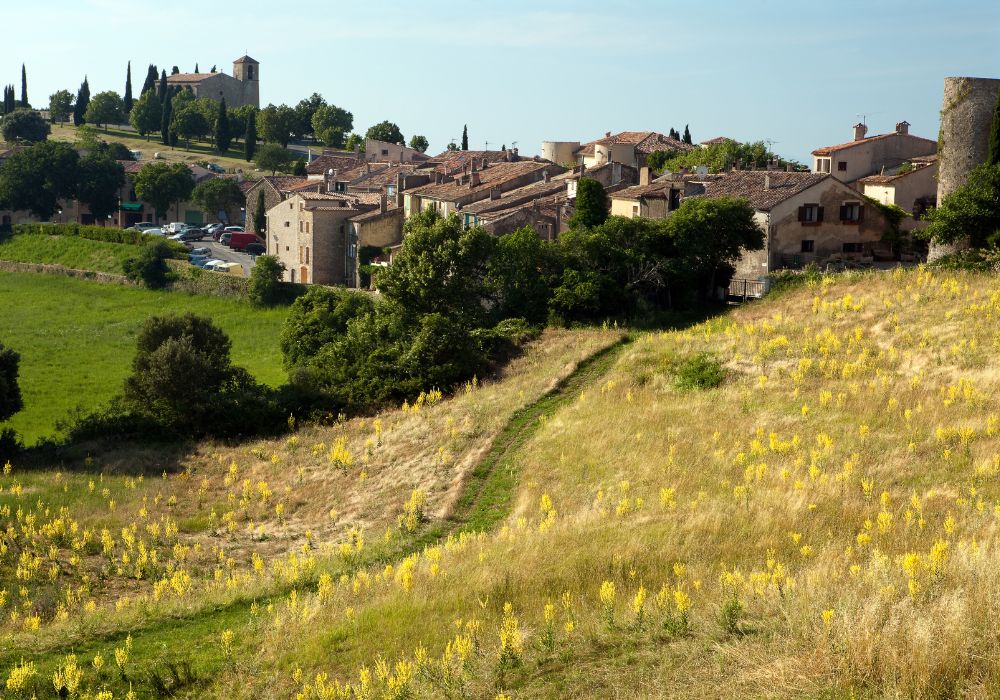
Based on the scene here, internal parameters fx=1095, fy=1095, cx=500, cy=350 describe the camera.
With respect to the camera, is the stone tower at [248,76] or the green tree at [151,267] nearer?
the green tree at [151,267]

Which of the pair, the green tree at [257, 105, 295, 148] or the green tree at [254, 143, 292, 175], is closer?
the green tree at [254, 143, 292, 175]

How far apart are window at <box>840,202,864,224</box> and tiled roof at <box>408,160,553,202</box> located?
26832mm

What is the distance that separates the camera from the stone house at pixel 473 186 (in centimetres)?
7031

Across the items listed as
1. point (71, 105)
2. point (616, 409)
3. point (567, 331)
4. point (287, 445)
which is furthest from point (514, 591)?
point (71, 105)

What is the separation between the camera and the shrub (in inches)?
1368

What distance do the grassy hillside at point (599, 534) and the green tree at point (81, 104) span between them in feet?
442

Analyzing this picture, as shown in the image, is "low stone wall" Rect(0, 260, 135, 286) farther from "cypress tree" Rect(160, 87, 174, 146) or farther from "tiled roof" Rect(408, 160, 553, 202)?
"cypress tree" Rect(160, 87, 174, 146)

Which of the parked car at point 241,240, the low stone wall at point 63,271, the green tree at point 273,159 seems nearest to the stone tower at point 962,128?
the low stone wall at point 63,271

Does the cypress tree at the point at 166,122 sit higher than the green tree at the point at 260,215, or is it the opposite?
the cypress tree at the point at 166,122

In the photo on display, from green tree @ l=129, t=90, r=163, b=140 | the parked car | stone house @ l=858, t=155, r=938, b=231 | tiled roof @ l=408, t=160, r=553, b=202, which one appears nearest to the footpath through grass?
tiled roof @ l=408, t=160, r=553, b=202

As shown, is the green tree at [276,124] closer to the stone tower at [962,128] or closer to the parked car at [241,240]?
the parked car at [241,240]

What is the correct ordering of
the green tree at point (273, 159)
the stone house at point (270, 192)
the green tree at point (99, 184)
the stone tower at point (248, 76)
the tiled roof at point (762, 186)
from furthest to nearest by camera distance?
1. the stone tower at point (248, 76)
2. the green tree at point (273, 159)
3. the green tree at point (99, 184)
4. the stone house at point (270, 192)
5. the tiled roof at point (762, 186)

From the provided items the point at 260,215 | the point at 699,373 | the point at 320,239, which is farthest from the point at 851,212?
the point at 260,215

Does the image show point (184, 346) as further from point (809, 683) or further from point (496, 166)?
point (496, 166)
